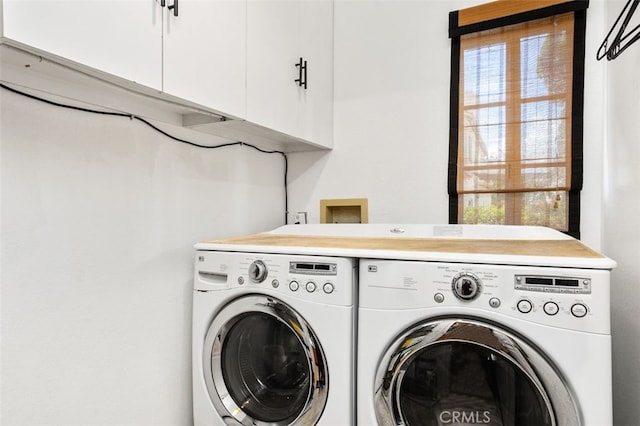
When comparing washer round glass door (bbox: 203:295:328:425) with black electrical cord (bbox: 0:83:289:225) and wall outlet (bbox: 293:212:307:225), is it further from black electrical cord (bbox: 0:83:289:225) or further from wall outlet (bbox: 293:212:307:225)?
wall outlet (bbox: 293:212:307:225)

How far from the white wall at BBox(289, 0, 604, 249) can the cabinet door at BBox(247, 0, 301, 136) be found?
452mm

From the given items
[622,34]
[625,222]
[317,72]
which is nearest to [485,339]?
[625,222]

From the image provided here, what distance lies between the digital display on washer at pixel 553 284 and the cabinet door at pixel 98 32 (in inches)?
45.0

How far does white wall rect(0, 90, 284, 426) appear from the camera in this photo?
3.22 ft

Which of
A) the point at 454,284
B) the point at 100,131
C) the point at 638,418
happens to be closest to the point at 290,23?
the point at 100,131

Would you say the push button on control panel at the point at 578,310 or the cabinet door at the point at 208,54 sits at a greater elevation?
the cabinet door at the point at 208,54

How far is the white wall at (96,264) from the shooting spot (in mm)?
981

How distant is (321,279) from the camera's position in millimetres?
1148

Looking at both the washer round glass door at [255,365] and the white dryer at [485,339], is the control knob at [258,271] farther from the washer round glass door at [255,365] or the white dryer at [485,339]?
the white dryer at [485,339]

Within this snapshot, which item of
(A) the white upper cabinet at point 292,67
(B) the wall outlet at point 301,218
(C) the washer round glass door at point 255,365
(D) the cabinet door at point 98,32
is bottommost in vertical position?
(C) the washer round glass door at point 255,365

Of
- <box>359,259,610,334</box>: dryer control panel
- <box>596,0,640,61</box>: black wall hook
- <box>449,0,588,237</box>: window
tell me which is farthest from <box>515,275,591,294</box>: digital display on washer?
<box>449,0,588,237</box>: window

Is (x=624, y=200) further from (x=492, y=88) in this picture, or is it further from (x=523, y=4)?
(x=523, y=4)

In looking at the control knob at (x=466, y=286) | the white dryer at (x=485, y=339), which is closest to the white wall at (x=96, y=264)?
the white dryer at (x=485, y=339)

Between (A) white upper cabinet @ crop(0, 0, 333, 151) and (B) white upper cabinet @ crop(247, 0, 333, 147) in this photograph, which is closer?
(A) white upper cabinet @ crop(0, 0, 333, 151)
